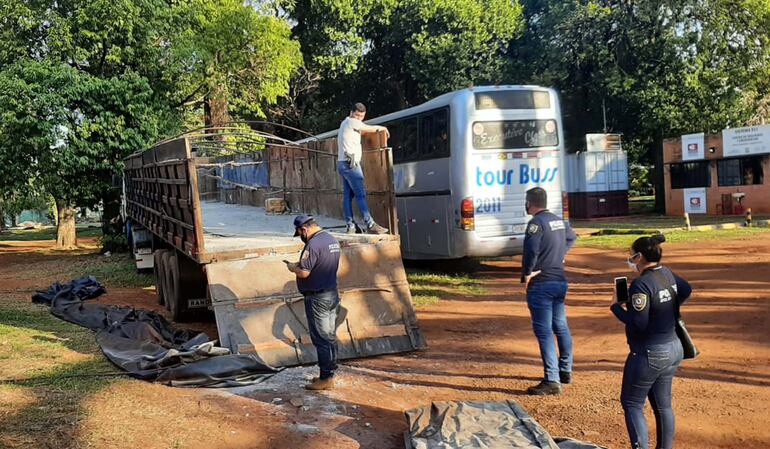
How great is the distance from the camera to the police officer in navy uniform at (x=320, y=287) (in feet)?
19.9

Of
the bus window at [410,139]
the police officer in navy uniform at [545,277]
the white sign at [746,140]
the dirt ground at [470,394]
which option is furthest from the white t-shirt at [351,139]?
the white sign at [746,140]

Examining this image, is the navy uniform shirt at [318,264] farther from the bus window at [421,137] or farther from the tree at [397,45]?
the tree at [397,45]

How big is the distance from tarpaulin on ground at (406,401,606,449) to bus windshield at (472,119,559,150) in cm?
804

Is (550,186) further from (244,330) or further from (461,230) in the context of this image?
(244,330)

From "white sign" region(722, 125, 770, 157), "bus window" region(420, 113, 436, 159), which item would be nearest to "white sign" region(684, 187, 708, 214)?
"white sign" region(722, 125, 770, 157)

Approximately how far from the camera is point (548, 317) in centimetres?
614

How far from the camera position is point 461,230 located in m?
12.8

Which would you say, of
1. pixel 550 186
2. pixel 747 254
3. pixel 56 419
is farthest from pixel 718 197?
pixel 56 419

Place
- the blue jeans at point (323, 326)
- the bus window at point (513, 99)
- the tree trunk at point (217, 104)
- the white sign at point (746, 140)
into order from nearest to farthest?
the blue jeans at point (323, 326)
the bus window at point (513, 99)
the tree trunk at point (217, 104)
the white sign at point (746, 140)

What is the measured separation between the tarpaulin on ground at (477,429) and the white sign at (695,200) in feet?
85.6

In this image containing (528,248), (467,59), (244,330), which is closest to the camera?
(528,248)

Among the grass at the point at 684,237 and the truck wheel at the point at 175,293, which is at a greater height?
the truck wheel at the point at 175,293

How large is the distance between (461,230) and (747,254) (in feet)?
21.4

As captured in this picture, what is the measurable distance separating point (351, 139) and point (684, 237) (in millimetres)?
12786
